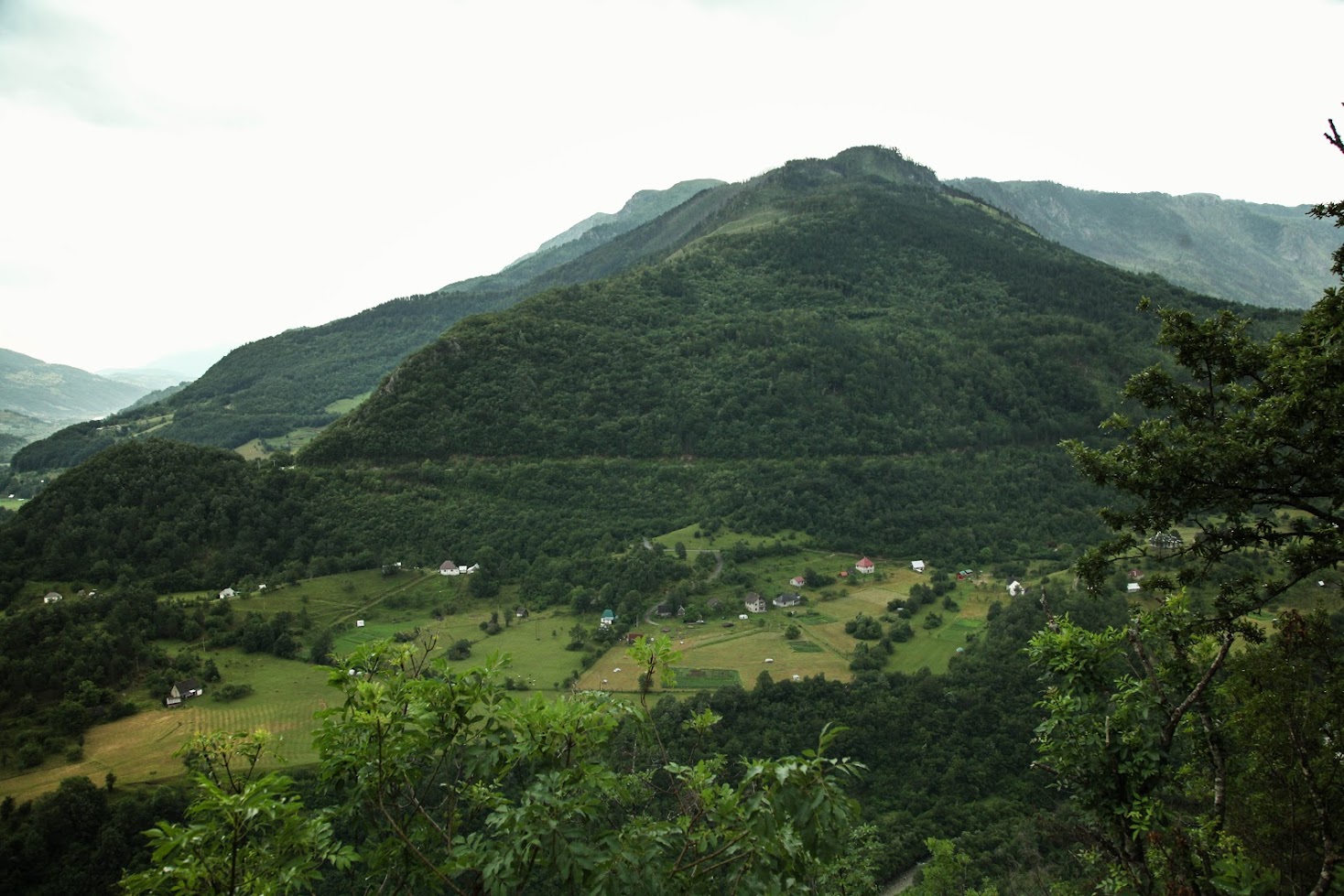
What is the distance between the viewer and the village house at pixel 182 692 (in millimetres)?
34719

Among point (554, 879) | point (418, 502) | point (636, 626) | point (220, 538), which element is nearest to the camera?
point (554, 879)

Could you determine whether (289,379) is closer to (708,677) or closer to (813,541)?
(813,541)

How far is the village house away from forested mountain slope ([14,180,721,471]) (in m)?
84.1

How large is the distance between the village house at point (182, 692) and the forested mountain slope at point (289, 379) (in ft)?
276

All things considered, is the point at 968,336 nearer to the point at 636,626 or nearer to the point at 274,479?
the point at 636,626

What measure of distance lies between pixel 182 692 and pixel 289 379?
118 meters

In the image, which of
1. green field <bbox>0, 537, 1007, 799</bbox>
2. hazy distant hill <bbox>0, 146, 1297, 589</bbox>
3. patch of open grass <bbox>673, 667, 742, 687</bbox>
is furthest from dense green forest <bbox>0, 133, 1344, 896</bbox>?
patch of open grass <bbox>673, 667, 742, 687</bbox>

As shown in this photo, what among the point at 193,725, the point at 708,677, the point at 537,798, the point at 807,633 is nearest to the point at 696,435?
the point at 807,633

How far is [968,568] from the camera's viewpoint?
5759cm

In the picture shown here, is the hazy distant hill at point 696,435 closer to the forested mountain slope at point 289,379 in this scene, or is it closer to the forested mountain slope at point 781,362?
the forested mountain slope at point 781,362

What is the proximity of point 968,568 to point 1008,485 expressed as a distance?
15176 mm

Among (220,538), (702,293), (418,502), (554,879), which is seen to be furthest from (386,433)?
(554,879)

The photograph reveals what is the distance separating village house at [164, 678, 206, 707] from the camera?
3472 cm

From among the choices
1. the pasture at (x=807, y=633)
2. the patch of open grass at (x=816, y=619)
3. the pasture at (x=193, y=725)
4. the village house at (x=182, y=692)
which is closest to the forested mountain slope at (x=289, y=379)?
the pasture at (x=193, y=725)
